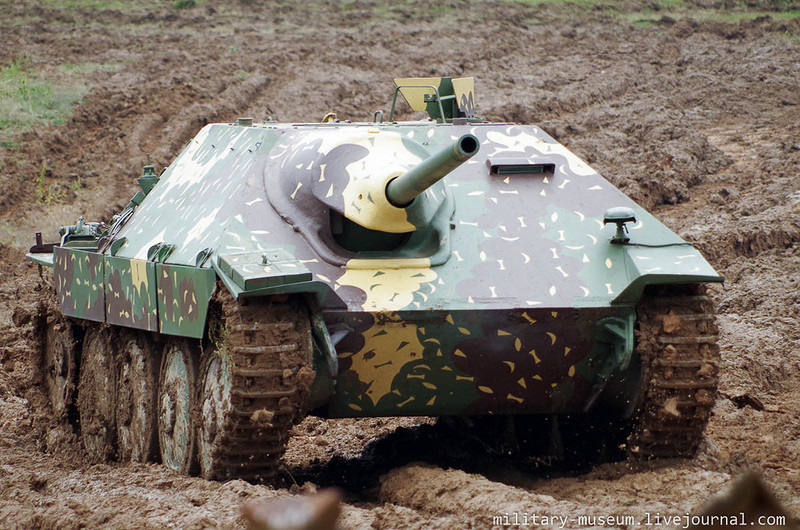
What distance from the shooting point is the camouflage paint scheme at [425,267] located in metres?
7.05

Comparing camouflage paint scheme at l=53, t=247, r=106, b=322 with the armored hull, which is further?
camouflage paint scheme at l=53, t=247, r=106, b=322

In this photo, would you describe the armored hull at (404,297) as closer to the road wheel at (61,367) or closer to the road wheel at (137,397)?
the road wheel at (137,397)

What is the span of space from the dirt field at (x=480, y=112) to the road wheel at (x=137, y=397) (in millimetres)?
400

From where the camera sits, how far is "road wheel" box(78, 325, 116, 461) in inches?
372

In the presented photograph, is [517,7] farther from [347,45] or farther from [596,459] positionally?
[596,459]

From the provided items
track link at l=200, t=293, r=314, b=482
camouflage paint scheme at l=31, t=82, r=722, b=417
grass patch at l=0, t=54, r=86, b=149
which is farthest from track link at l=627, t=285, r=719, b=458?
grass patch at l=0, t=54, r=86, b=149

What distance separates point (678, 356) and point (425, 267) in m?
1.59

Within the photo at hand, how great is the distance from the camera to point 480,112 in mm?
19328

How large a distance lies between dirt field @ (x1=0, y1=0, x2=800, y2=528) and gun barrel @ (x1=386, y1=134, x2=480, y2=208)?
1.68 meters

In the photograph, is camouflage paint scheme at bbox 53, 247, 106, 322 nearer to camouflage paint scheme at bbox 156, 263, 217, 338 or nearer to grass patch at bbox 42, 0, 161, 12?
camouflage paint scheme at bbox 156, 263, 217, 338

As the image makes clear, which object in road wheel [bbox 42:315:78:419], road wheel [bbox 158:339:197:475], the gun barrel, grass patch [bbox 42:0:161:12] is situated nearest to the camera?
the gun barrel

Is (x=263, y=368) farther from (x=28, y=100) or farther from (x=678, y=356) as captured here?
(x=28, y=100)

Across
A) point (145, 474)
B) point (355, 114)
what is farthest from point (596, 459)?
point (355, 114)

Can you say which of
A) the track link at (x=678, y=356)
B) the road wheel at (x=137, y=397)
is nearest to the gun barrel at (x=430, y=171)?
the track link at (x=678, y=356)
